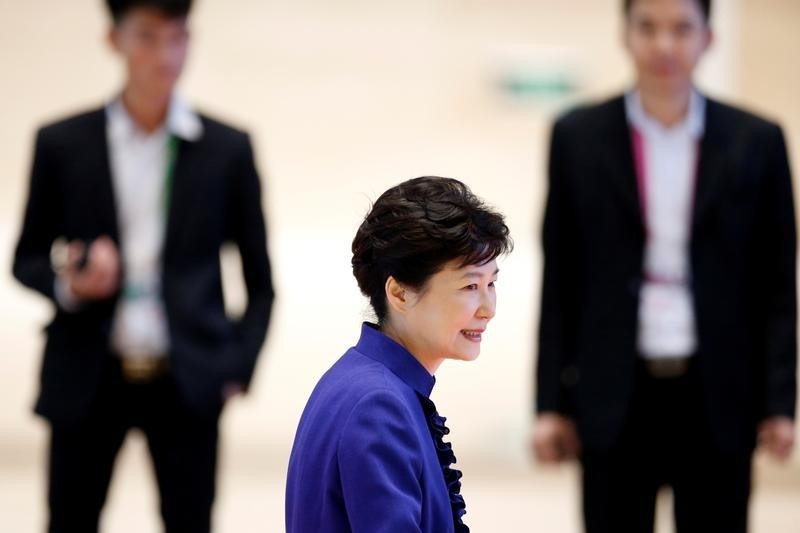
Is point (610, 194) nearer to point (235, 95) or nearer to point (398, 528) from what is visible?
point (398, 528)

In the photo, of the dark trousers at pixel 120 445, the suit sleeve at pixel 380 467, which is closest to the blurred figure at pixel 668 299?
the dark trousers at pixel 120 445

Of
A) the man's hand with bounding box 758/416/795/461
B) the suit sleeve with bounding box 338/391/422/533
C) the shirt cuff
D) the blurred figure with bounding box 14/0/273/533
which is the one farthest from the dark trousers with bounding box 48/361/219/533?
the suit sleeve with bounding box 338/391/422/533

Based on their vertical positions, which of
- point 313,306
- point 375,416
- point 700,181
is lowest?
point 313,306

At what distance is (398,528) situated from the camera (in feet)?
6.54

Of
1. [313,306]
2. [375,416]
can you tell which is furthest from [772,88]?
[375,416]

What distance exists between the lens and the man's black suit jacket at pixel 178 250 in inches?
139

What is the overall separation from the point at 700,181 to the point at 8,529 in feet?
9.93

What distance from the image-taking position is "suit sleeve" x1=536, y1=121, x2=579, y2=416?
3.67 meters

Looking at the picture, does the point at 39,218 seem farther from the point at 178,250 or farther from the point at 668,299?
the point at 668,299

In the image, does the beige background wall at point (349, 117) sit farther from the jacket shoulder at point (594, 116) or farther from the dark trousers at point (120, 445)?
the dark trousers at point (120, 445)

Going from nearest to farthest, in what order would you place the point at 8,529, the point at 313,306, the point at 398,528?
the point at 398,528 < the point at 8,529 < the point at 313,306

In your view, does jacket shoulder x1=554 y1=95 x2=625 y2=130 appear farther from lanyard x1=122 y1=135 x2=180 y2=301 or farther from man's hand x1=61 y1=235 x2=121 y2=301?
man's hand x1=61 y1=235 x2=121 y2=301

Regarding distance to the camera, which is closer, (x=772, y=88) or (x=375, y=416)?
(x=375, y=416)

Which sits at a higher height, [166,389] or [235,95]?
[235,95]
